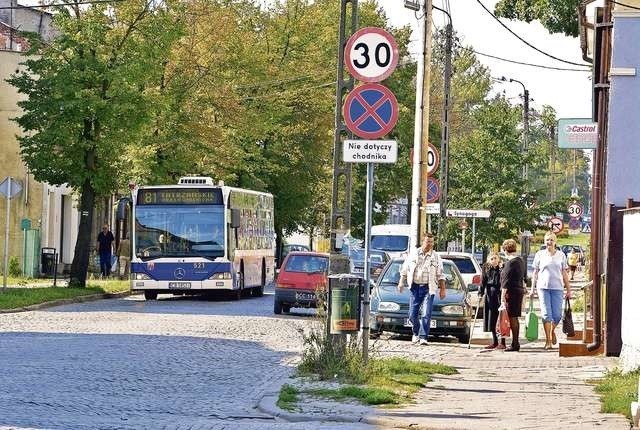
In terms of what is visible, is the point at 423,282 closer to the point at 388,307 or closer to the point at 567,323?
the point at 388,307

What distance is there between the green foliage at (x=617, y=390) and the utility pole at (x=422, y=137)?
12.6 meters

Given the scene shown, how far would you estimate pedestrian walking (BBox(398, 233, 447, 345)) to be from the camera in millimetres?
25047

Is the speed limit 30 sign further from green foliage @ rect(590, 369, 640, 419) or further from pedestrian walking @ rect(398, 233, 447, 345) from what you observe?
pedestrian walking @ rect(398, 233, 447, 345)

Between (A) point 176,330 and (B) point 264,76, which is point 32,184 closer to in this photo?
(B) point 264,76

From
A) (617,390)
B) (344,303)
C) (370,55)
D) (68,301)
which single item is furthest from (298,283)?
(617,390)

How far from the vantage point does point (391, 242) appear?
53.6 m

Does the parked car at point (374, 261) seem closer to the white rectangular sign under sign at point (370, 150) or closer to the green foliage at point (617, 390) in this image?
the green foliage at point (617, 390)

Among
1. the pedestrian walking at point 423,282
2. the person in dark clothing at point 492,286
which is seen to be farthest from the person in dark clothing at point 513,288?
the person in dark clothing at point 492,286

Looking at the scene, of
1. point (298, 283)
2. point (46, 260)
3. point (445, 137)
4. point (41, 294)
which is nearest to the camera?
point (298, 283)

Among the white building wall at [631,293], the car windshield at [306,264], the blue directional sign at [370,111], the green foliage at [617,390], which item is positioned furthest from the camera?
the car windshield at [306,264]

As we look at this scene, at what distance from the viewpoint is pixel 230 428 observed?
13227 millimetres

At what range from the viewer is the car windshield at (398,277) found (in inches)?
1096

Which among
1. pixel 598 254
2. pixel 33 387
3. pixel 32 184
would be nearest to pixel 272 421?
pixel 33 387

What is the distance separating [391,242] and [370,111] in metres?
35.6
